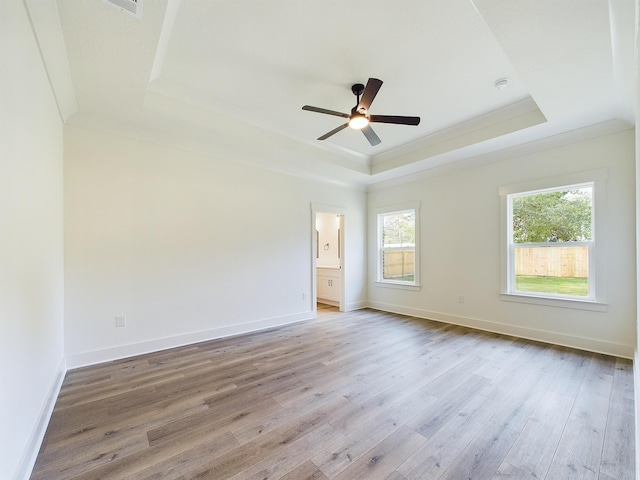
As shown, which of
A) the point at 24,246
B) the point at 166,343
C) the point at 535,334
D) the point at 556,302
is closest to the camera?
the point at 24,246

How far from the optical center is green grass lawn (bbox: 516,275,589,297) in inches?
139

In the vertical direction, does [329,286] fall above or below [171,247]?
below

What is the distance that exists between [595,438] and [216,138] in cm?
448

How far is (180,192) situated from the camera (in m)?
3.71

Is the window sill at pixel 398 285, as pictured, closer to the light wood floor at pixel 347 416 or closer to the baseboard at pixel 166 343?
the light wood floor at pixel 347 416

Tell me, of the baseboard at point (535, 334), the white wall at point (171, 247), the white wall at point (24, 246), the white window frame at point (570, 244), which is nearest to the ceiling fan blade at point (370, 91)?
the white wall at point (24, 246)

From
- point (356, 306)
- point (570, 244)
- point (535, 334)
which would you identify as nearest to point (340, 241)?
point (356, 306)

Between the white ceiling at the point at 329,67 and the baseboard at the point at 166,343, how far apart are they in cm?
251

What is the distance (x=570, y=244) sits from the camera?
358 centimetres

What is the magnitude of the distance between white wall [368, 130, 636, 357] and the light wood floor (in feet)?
1.29

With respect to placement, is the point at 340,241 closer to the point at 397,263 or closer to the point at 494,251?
the point at 397,263

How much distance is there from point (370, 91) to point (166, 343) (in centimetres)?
370

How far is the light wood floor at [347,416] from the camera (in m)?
1.62

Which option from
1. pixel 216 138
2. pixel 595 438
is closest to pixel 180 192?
pixel 216 138
